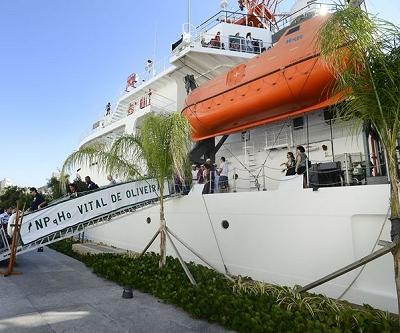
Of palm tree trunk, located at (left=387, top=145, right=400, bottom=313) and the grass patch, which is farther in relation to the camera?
the grass patch

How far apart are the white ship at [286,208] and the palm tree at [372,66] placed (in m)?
1.08

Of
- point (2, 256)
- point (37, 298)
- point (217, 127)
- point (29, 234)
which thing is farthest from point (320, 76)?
point (2, 256)

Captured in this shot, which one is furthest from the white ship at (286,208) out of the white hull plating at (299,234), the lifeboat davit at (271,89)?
the lifeboat davit at (271,89)

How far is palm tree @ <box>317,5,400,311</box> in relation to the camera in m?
3.33

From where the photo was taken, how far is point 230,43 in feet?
37.6

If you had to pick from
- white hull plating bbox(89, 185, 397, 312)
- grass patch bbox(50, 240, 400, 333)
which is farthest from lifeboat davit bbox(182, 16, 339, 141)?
grass patch bbox(50, 240, 400, 333)

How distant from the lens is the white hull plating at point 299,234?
474cm

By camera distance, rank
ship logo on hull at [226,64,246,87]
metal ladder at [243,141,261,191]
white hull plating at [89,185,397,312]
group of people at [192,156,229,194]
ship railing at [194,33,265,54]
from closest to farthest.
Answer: white hull plating at [89,185,397,312], group of people at [192,156,229,194], ship logo on hull at [226,64,246,87], metal ladder at [243,141,261,191], ship railing at [194,33,265,54]

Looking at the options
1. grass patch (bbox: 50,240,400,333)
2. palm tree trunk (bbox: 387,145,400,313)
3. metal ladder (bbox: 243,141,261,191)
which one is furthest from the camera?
metal ladder (bbox: 243,141,261,191)

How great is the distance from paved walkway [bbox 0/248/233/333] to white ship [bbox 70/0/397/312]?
2039 millimetres

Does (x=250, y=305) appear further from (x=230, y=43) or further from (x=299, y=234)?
(x=230, y=43)

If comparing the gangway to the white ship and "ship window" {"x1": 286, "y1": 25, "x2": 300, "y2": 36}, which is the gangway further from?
"ship window" {"x1": 286, "y1": 25, "x2": 300, "y2": 36}

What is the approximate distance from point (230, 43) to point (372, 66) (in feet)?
28.3

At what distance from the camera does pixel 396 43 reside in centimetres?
335
